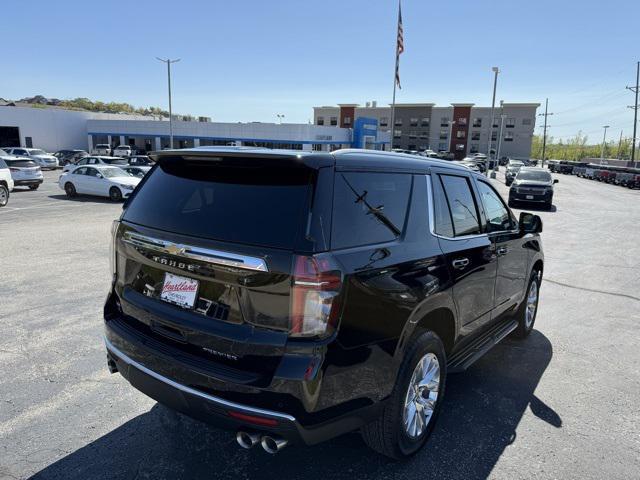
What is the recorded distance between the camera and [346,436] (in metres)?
3.24

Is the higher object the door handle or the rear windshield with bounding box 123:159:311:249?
the rear windshield with bounding box 123:159:311:249

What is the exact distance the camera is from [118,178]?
730 inches

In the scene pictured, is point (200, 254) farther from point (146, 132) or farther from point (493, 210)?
point (146, 132)

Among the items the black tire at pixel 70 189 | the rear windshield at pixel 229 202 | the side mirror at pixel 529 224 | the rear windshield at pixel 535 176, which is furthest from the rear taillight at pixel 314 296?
the rear windshield at pixel 535 176

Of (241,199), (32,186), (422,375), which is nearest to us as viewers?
(241,199)

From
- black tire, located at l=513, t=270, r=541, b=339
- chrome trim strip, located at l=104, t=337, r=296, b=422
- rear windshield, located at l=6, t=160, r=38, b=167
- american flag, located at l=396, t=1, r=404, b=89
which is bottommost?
black tire, located at l=513, t=270, r=541, b=339

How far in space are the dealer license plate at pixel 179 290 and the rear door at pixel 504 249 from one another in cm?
269

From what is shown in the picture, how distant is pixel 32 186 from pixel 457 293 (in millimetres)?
24080

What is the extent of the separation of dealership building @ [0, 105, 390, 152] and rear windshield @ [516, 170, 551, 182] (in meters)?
33.8

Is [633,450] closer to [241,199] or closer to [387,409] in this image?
[387,409]

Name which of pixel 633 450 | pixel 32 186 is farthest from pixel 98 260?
pixel 32 186

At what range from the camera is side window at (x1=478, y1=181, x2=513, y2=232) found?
419 cm

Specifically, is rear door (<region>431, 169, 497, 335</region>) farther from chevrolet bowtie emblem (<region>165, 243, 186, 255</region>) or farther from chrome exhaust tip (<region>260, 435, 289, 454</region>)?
chevrolet bowtie emblem (<region>165, 243, 186, 255</region>)

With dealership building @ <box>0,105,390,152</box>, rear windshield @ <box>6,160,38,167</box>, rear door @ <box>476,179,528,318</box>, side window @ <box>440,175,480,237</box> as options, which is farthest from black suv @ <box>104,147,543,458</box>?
dealership building @ <box>0,105,390,152</box>
